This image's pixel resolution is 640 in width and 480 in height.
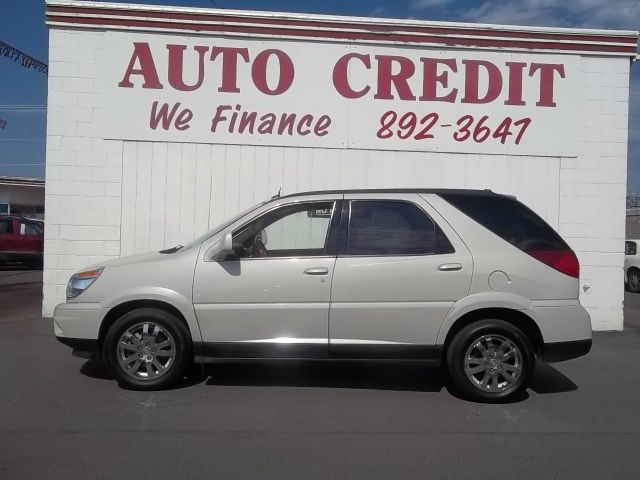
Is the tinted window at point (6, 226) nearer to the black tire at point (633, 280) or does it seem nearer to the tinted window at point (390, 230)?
the tinted window at point (390, 230)

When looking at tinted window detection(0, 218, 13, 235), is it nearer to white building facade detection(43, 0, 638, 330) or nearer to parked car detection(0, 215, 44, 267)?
parked car detection(0, 215, 44, 267)

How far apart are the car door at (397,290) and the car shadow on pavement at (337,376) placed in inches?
20.2

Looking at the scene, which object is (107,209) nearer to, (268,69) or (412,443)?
(268,69)

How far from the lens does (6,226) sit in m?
19.1

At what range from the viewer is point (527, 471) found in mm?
4617

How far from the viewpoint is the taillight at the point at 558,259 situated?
6.17 m

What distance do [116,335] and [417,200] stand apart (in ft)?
9.83

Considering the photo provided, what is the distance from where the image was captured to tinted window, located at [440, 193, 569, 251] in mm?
6227

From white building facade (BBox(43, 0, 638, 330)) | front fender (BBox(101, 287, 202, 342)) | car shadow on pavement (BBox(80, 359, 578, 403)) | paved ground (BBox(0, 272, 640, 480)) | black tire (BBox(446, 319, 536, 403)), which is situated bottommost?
paved ground (BBox(0, 272, 640, 480))

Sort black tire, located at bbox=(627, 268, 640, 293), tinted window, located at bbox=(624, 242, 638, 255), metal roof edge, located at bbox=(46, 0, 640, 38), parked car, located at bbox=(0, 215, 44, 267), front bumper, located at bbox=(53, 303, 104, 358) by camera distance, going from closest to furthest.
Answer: front bumper, located at bbox=(53, 303, 104, 358) → metal roof edge, located at bbox=(46, 0, 640, 38) → black tire, located at bbox=(627, 268, 640, 293) → tinted window, located at bbox=(624, 242, 638, 255) → parked car, located at bbox=(0, 215, 44, 267)

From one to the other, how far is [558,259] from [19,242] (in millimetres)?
16498

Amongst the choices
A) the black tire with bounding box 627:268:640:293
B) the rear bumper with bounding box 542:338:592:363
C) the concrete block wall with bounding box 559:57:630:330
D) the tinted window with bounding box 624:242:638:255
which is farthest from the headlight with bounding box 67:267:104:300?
the tinted window with bounding box 624:242:638:255

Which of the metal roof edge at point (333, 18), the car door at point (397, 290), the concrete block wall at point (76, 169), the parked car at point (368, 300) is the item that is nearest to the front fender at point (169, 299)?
the parked car at point (368, 300)

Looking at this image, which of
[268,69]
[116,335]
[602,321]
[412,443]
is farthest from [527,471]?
[268,69]
